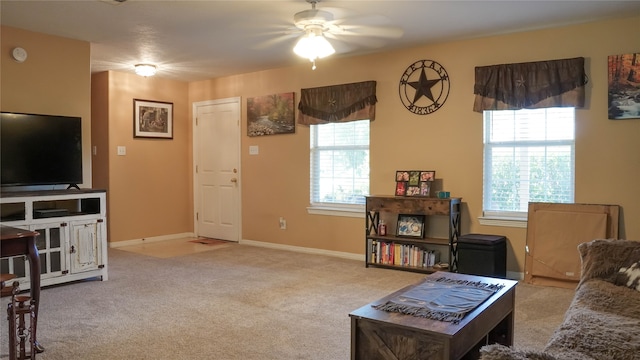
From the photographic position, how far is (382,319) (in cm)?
196

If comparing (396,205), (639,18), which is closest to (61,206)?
(396,205)

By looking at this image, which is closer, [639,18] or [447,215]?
[639,18]

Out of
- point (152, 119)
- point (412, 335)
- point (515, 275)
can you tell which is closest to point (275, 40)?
point (152, 119)

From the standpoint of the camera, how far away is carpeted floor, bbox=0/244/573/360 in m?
2.77

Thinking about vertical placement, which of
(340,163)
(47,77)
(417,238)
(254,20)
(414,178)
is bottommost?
(417,238)

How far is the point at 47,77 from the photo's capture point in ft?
14.7

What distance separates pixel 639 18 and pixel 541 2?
3.13ft

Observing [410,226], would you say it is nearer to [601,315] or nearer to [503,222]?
[503,222]

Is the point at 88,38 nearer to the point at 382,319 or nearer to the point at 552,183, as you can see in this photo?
the point at 382,319

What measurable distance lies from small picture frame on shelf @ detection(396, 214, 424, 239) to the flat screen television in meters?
3.17

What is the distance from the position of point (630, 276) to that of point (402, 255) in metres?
2.56

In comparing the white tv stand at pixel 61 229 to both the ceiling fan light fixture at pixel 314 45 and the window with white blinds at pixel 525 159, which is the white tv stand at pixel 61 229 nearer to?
the ceiling fan light fixture at pixel 314 45

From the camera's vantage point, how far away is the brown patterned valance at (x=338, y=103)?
17.2 ft

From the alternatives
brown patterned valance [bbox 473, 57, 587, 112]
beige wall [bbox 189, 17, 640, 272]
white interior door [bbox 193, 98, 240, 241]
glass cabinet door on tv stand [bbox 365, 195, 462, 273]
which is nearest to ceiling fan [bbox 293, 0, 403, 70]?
beige wall [bbox 189, 17, 640, 272]
